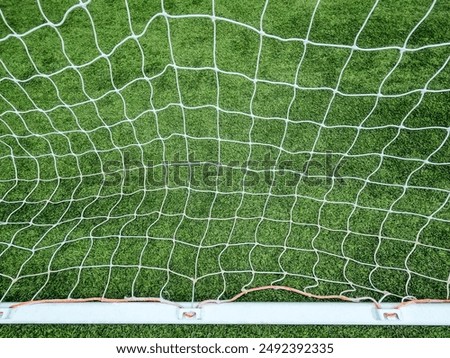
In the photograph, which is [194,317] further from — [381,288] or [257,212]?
[381,288]

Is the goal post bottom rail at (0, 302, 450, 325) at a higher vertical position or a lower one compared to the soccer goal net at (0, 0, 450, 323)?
lower

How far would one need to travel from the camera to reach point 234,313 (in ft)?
3.98

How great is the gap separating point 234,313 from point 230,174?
23.0 inches

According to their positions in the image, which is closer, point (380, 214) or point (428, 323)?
point (428, 323)

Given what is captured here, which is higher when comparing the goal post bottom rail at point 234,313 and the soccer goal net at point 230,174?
the soccer goal net at point 230,174

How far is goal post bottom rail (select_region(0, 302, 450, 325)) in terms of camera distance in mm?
1192

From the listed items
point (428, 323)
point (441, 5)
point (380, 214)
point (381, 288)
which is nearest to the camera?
point (428, 323)

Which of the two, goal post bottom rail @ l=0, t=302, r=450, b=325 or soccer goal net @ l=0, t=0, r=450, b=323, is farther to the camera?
soccer goal net @ l=0, t=0, r=450, b=323

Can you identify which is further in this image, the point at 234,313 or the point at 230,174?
the point at 230,174

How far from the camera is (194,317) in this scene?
1200 mm

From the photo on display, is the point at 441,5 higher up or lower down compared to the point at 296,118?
higher up

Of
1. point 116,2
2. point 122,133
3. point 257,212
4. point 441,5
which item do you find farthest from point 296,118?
point 116,2

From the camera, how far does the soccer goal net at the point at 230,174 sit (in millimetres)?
1310
